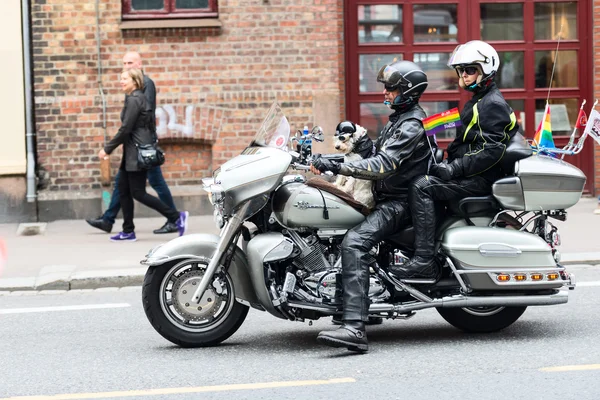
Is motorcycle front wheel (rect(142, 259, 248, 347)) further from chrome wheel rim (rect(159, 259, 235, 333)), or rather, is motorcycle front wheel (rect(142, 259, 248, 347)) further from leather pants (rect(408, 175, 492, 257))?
leather pants (rect(408, 175, 492, 257))

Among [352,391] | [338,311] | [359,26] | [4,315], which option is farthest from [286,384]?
[359,26]

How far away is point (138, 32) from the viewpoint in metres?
13.2

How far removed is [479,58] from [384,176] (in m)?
0.96

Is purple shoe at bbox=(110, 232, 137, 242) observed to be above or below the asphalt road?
above

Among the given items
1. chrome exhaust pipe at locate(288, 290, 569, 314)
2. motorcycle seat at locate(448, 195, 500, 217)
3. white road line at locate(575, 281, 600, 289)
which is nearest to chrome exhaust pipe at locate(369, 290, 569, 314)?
chrome exhaust pipe at locate(288, 290, 569, 314)

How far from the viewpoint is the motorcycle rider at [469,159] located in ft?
21.6

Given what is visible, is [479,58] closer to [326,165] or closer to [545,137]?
[545,137]

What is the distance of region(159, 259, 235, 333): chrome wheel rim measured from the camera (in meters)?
6.59

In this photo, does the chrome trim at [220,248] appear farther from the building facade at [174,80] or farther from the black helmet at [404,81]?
the building facade at [174,80]

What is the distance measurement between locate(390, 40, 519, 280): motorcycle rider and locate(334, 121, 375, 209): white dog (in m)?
0.28

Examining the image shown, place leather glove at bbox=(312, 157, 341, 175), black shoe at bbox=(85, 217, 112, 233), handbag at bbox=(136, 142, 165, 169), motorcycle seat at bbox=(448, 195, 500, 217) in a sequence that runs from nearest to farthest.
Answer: leather glove at bbox=(312, 157, 341, 175), motorcycle seat at bbox=(448, 195, 500, 217), handbag at bbox=(136, 142, 165, 169), black shoe at bbox=(85, 217, 112, 233)

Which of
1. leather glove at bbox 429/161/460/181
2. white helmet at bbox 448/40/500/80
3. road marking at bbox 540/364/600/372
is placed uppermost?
white helmet at bbox 448/40/500/80

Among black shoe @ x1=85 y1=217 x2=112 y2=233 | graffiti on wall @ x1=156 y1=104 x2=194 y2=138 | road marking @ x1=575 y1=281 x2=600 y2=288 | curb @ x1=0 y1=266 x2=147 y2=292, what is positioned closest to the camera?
road marking @ x1=575 y1=281 x2=600 y2=288

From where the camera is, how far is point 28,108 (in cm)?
1310
